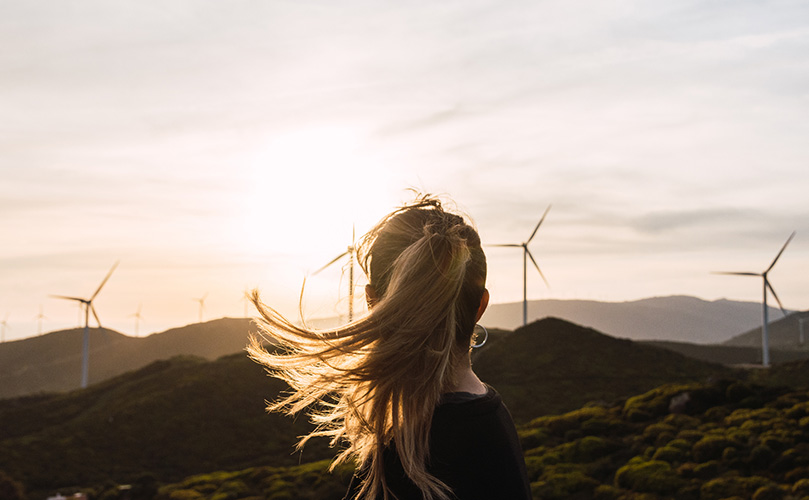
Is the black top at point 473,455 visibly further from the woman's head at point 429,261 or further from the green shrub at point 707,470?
the green shrub at point 707,470

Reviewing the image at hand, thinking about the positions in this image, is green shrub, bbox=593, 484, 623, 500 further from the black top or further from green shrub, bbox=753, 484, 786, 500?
the black top

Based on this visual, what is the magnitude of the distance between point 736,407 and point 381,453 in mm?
48491

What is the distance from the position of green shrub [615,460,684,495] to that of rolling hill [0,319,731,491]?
35.7m

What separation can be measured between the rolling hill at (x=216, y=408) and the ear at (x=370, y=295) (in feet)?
206

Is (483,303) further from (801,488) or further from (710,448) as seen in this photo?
(710,448)

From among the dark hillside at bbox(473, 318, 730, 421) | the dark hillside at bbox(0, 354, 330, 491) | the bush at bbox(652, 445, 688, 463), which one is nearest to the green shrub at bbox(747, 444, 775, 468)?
the bush at bbox(652, 445, 688, 463)

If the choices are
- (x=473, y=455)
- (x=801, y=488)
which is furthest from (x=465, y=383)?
(x=801, y=488)

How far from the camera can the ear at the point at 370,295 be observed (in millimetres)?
3725

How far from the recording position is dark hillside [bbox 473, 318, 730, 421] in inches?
→ 3051

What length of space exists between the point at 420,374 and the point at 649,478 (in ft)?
109

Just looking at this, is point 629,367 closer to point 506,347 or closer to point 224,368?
point 506,347

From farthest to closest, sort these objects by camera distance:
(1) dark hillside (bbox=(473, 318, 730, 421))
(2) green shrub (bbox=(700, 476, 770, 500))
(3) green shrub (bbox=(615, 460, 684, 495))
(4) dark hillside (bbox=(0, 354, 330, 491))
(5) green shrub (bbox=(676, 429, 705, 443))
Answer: (1) dark hillside (bbox=(473, 318, 730, 421)) → (4) dark hillside (bbox=(0, 354, 330, 491)) → (5) green shrub (bbox=(676, 429, 705, 443)) → (3) green shrub (bbox=(615, 460, 684, 495)) → (2) green shrub (bbox=(700, 476, 770, 500))

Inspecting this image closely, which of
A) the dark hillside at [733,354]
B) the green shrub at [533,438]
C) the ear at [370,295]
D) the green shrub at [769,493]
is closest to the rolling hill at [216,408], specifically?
the green shrub at [533,438]

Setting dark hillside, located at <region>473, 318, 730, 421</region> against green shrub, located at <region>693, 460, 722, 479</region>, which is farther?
dark hillside, located at <region>473, 318, 730, 421</region>
